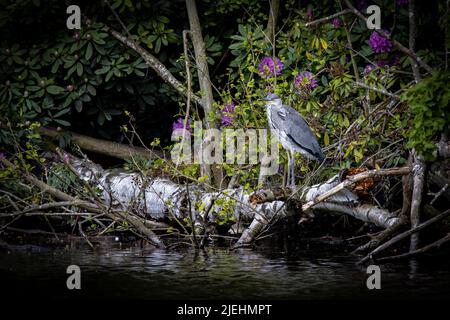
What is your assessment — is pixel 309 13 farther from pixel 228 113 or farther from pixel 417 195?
pixel 417 195

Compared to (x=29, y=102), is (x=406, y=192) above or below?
below

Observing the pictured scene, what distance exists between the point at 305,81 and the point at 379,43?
98cm

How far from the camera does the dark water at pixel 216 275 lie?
5.65 meters

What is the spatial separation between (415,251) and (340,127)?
2080 millimetres

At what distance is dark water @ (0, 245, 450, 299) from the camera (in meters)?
5.65

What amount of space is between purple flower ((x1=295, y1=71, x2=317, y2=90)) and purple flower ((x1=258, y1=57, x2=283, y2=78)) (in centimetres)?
25

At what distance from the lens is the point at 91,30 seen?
982 cm

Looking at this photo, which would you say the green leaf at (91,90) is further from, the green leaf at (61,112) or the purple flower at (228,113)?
the purple flower at (228,113)

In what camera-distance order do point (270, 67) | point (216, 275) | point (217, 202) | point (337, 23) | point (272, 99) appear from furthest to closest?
point (337, 23), point (270, 67), point (272, 99), point (217, 202), point (216, 275)

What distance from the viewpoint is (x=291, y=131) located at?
296 inches

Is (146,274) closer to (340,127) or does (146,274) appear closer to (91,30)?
(340,127)

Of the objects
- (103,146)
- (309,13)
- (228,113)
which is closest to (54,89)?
(103,146)
